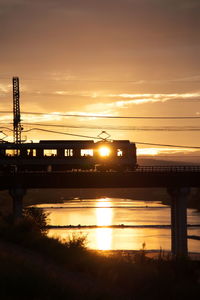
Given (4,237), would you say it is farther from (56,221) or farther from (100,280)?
(56,221)

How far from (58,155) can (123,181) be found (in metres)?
9.26

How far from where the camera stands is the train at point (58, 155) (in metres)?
63.2

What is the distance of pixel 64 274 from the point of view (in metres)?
18.7

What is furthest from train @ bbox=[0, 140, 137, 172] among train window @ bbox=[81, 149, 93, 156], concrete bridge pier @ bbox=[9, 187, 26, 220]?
concrete bridge pier @ bbox=[9, 187, 26, 220]

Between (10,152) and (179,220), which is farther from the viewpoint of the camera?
(10,152)

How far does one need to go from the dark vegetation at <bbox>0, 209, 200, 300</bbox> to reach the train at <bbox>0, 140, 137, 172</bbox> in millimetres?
34250

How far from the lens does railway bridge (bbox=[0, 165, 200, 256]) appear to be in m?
59.4

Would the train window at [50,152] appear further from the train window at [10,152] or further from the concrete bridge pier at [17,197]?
the concrete bridge pier at [17,197]

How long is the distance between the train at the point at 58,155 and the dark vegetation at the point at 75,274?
3425 centimetres

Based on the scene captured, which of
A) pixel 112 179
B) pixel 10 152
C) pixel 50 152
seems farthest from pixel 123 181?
pixel 10 152

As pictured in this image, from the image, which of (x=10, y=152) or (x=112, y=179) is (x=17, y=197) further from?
(x=112, y=179)

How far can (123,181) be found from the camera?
2416 inches

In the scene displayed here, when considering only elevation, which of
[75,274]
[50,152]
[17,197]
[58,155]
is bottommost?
[75,274]

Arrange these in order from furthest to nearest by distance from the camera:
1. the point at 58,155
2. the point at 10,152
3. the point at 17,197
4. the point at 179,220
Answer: the point at 10,152, the point at 58,155, the point at 179,220, the point at 17,197
